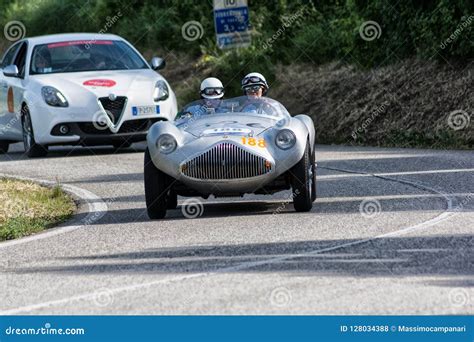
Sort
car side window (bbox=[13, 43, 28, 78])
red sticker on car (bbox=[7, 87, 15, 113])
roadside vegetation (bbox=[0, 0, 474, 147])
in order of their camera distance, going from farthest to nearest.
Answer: roadside vegetation (bbox=[0, 0, 474, 147]) < car side window (bbox=[13, 43, 28, 78]) < red sticker on car (bbox=[7, 87, 15, 113])

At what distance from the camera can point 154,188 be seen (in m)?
12.4

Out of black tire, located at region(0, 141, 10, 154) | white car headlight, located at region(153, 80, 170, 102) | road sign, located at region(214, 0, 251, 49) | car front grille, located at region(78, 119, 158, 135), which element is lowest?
black tire, located at region(0, 141, 10, 154)

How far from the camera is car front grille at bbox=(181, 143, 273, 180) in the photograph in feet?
39.3

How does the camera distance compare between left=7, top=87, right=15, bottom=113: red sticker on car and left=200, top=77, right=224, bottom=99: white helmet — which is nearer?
left=200, top=77, right=224, bottom=99: white helmet

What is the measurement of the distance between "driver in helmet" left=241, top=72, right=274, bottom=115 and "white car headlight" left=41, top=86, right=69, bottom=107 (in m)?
6.17

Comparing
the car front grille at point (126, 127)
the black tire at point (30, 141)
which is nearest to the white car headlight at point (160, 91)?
the car front grille at point (126, 127)

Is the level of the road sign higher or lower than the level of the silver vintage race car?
lower

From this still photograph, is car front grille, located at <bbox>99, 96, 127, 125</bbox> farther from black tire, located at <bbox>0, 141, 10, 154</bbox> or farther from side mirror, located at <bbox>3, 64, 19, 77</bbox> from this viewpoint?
black tire, located at <bbox>0, 141, 10, 154</bbox>

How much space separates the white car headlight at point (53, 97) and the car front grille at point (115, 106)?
0.56 meters

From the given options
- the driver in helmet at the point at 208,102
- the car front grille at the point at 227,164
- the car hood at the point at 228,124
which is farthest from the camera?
the driver in helmet at the point at 208,102

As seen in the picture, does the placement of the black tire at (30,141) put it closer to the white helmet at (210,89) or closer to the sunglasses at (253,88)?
→ the white helmet at (210,89)

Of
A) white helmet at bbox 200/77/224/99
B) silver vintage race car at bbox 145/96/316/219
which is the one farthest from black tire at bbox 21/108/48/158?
silver vintage race car at bbox 145/96/316/219

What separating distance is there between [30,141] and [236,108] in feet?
24.2

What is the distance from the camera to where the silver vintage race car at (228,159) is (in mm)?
12016
